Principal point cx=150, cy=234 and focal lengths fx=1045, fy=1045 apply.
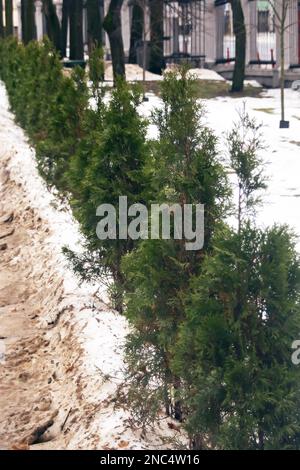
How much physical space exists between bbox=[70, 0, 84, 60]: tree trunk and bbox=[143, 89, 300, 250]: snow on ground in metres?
6.79

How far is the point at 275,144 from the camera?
24.8 m

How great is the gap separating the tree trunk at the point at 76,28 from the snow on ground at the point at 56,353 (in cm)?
2703

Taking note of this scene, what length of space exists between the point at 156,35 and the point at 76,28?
3.23m

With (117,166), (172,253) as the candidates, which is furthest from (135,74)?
(172,253)

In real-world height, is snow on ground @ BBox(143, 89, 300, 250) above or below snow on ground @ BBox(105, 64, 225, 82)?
below

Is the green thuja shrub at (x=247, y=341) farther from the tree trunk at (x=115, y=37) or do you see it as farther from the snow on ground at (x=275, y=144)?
the tree trunk at (x=115, y=37)

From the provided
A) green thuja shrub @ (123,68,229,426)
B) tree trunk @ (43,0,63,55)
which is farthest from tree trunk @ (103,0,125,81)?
green thuja shrub @ (123,68,229,426)

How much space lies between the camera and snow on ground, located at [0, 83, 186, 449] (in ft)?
24.9

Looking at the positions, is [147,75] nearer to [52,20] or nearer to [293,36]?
[52,20]

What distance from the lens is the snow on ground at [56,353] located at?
7.59 metres

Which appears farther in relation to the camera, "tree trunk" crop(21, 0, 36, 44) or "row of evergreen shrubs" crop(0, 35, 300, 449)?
"tree trunk" crop(21, 0, 36, 44)

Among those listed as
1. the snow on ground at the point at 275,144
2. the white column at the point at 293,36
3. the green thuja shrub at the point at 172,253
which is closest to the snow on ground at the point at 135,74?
the snow on ground at the point at 275,144

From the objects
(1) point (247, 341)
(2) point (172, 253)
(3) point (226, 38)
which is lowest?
(1) point (247, 341)

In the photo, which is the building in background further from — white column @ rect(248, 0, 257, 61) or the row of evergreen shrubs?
the row of evergreen shrubs
